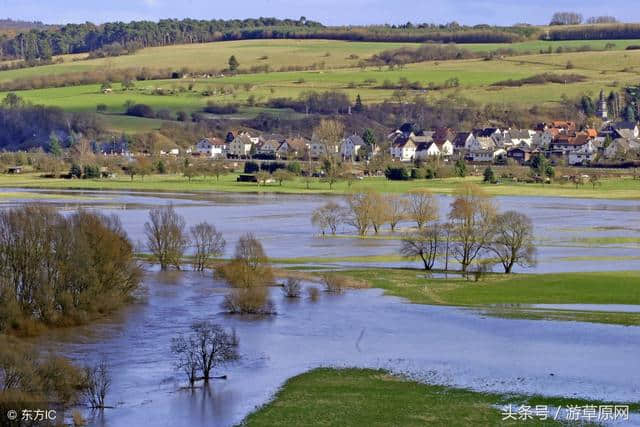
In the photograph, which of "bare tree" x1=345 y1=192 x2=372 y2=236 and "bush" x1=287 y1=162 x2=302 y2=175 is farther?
"bush" x1=287 y1=162 x2=302 y2=175

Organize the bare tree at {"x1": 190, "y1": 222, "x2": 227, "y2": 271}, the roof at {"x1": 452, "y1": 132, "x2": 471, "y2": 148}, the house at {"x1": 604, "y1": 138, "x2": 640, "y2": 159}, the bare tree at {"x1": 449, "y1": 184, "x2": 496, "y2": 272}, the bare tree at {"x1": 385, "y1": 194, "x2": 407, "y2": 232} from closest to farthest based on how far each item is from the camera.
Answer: the bare tree at {"x1": 449, "y1": 184, "x2": 496, "y2": 272}, the bare tree at {"x1": 190, "y1": 222, "x2": 227, "y2": 271}, the bare tree at {"x1": 385, "y1": 194, "x2": 407, "y2": 232}, the house at {"x1": 604, "y1": 138, "x2": 640, "y2": 159}, the roof at {"x1": 452, "y1": 132, "x2": 471, "y2": 148}

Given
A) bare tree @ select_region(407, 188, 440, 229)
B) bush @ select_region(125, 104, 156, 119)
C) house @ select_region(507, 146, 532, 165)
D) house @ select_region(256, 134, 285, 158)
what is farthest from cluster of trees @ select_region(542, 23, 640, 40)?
bare tree @ select_region(407, 188, 440, 229)

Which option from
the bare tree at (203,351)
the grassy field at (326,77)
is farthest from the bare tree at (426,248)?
the grassy field at (326,77)

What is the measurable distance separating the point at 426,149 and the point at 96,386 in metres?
82.6

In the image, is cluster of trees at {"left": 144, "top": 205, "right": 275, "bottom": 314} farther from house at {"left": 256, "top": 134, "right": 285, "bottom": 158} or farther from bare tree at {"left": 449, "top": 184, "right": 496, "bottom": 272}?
house at {"left": 256, "top": 134, "right": 285, "bottom": 158}

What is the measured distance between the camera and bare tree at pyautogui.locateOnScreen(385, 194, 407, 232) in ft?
162

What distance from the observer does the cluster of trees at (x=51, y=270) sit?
88.3ft

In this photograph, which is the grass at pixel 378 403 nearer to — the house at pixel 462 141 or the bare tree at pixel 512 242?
the bare tree at pixel 512 242

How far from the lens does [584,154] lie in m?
96.9

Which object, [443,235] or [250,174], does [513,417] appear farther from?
[250,174]

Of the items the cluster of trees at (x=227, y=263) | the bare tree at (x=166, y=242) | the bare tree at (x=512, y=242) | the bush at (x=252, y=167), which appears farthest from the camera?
the bush at (x=252, y=167)

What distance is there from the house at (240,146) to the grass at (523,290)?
68.7m

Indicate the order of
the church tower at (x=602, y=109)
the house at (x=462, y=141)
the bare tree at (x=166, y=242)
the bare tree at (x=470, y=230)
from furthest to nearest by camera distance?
the church tower at (x=602, y=109) → the house at (x=462, y=141) → the bare tree at (x=166, y=242) → the bare tree at (x=470, y=230)

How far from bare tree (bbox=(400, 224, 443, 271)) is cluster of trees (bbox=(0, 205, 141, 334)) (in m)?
11.4
